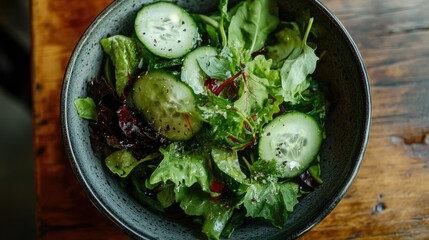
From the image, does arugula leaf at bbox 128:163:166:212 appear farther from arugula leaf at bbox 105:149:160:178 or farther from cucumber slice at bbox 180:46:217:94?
cucumber slice at bbox 180:46:217:94

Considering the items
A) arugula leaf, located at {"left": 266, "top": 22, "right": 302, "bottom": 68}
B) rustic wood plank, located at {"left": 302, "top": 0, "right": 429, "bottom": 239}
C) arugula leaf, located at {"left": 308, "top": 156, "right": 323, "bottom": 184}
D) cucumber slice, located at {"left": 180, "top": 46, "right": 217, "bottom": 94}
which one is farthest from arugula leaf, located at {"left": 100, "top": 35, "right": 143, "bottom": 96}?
rustic wood plank, located at {"left": 302, "top": 0, "right": 429, "bottom": 239}

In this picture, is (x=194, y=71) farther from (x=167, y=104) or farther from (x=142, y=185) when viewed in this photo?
(x=142, y=185)

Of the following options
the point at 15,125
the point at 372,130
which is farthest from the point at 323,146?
the point at 15,125

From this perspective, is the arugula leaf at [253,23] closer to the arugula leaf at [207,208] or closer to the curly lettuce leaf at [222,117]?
the curly lettuce leaf at [222,117]

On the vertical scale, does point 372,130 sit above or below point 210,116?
below

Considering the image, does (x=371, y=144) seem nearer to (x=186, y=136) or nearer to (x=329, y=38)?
(x=329, y=38)

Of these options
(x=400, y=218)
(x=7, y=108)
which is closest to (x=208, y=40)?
(x=400, y=218)
